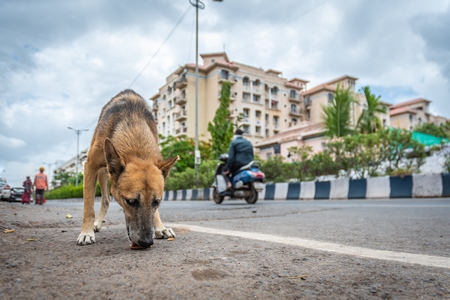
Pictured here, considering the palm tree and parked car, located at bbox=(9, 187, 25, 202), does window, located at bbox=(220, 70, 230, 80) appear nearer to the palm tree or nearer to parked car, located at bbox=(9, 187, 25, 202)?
the palm tree

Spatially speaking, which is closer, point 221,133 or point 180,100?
point 221,133

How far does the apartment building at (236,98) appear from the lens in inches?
1976

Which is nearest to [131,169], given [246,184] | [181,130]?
[246,184]

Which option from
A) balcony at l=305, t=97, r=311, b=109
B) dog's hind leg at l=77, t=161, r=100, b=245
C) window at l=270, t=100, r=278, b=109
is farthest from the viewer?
balcony at l=305, t=97, r=311, b=109

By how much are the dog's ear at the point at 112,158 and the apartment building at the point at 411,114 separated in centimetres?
6472

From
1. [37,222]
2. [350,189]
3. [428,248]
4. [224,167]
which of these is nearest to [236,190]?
[224,167]

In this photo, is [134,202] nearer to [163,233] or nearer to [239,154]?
[163,233]

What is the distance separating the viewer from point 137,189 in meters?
2.51

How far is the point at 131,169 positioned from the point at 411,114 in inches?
2753

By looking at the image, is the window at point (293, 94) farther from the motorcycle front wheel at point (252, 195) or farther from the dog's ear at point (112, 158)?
the dog's ear at point (112, 158)

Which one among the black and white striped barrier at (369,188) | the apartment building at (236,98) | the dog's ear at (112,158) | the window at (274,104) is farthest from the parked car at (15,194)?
the window at (274,104)

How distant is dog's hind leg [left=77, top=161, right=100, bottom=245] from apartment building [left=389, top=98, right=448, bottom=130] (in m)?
64.4

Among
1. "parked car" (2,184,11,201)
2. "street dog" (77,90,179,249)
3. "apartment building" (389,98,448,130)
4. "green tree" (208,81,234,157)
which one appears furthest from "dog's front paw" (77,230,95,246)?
"apartment building" (389,98,448,130)

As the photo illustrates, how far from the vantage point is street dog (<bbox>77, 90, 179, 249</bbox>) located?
2479mm
